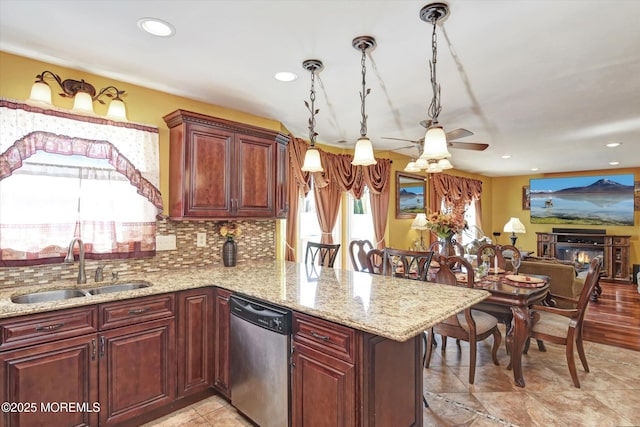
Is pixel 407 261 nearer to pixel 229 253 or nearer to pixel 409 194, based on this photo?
pixel 229 253

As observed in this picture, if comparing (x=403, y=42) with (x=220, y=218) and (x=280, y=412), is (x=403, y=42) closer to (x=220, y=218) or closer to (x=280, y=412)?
(x=220, y=218)

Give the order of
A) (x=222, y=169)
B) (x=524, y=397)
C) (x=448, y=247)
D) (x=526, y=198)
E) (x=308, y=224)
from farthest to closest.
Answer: (x=526, y=198) → (x=308, y=224) → (x=448, y=247) → (x=222, y=169) → (x=524, y=397)

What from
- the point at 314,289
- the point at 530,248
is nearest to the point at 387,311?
the point at 314,289

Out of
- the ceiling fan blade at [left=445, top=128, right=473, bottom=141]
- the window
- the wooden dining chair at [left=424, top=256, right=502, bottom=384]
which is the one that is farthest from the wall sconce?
the ceiling fan blade at [left=445, top=128, right=473, bottom=141]

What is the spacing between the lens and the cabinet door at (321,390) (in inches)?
62.3

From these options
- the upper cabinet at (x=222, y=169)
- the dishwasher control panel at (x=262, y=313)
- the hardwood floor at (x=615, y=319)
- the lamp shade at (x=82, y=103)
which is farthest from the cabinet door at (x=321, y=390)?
the hardwood floor at (x=615, y=319)

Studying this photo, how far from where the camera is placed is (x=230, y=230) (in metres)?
3.23

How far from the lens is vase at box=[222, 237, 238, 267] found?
3.12 m

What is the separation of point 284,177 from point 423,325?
2.28 m

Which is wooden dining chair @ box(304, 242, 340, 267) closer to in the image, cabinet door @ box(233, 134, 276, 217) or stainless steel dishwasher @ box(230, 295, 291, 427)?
cabinet door @ box(233, 134, 276, 217)

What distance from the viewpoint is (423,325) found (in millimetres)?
1496

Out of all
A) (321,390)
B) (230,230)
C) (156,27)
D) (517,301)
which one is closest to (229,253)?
(230,230)

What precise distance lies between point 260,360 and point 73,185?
6.03 ft

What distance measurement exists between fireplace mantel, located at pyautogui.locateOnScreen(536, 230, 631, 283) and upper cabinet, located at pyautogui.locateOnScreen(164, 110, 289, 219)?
687cm
